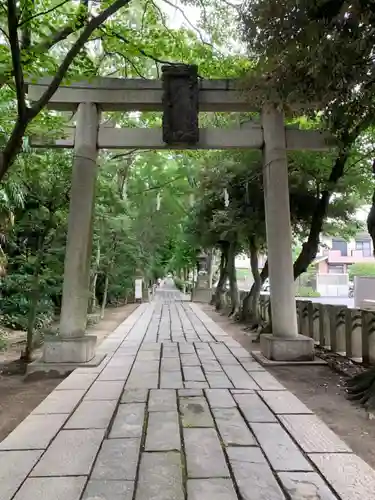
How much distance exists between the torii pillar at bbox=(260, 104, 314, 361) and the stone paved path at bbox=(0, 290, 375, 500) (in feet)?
4.53

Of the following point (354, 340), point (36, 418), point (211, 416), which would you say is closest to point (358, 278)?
point (354, 340)

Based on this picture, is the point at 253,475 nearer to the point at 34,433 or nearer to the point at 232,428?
the point at 232,428

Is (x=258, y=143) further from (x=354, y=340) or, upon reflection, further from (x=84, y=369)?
(x=84, y=369)

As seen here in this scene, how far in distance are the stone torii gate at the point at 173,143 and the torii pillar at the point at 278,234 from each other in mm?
16

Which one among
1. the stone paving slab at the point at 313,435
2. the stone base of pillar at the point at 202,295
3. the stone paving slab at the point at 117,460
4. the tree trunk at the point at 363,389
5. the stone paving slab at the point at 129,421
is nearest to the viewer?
the stone paving slab at the point at 117,460

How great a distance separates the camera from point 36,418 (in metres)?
3.92

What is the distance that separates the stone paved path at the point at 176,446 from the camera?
257 cm

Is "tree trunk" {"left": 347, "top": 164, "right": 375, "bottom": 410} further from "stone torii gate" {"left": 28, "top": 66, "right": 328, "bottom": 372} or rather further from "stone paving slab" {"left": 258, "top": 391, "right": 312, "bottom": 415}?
"stone torii gate" {"left": 28, "top": 66, "right": 328, "bottom": 372}

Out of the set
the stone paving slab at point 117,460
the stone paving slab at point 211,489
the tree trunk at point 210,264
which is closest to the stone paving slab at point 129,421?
the stone paving slab at point 117,460

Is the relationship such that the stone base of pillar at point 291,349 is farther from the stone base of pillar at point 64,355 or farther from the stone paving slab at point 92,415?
the stone paving slab at point 92,415

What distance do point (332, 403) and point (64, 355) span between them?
3833 mm

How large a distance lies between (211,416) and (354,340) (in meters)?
3.77

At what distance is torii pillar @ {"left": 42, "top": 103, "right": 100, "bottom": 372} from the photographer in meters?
6.52

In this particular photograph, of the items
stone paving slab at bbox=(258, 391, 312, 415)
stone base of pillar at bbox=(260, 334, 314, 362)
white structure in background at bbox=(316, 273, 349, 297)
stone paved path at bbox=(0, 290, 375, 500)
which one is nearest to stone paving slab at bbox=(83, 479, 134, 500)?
stone paved path at bbox=(0, 290, 375, 500)
